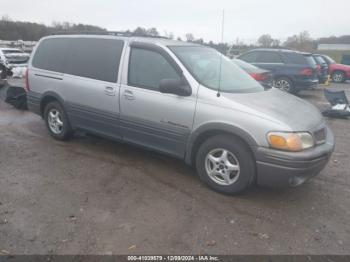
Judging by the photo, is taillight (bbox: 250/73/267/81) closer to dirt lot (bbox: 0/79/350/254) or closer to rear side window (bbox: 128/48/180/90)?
dirt lot (bbox: 0/79/350/254)

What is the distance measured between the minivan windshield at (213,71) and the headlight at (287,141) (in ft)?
3.04

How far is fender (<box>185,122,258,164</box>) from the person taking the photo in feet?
11.6

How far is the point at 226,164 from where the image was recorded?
12.4 ft

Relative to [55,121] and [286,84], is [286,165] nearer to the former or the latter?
[55,121]

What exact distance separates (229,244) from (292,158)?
44.2 inches

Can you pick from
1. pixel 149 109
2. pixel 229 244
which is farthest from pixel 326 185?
pixel 149 109

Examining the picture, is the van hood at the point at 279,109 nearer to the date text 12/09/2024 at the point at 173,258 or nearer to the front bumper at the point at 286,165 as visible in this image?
the front bumper at the point at 286,165

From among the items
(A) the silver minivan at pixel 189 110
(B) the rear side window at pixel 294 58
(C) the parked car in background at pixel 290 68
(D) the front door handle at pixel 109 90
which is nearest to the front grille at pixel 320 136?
(A) the silver minivan at pixel 189 110

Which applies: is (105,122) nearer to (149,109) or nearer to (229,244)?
(149,109)

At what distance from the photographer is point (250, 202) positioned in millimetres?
3727

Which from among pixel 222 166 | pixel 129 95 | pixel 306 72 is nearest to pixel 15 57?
pixel 306 72

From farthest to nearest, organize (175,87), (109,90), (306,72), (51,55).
Answer: (306,72) → (51,55) → (109,90) → (175,87)

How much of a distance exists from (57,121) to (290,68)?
934cm

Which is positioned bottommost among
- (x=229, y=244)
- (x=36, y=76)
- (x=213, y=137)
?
(x=229, y=244)
